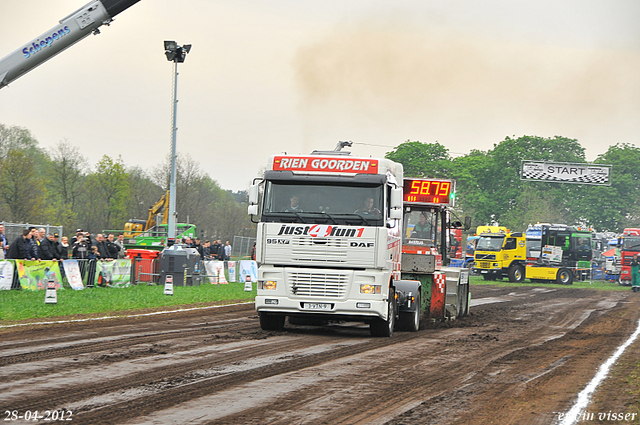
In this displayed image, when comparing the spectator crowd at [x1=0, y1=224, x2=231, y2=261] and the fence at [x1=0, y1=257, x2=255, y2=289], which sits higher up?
the spectator crowd at [x1=0, y1=224, x2=231, y2=261]

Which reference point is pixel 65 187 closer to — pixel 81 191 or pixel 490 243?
pixel 81 191

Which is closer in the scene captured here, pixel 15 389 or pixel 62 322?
pixel 15 389

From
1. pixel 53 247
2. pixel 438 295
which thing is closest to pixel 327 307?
pixel 438 295

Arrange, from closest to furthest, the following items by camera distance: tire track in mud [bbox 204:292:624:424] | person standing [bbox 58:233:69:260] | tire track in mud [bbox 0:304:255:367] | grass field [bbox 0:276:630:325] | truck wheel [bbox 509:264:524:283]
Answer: tire track in mud [bbox 204:292:624:424] → tire track in mud [bbox 0:304:255:367] → grass field [bbox 0:276:630:325] → person standing [bbox 58:233:69:260] → truck wheel [bbox 509:264:524:283]

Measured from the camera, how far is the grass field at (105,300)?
15828 millimetres

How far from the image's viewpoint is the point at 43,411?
21.1ft

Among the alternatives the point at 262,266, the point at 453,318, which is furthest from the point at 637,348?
the point at 262,266

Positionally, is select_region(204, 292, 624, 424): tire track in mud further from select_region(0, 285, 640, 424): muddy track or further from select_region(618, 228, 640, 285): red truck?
select_region(618, 228, 640, 285): red truck

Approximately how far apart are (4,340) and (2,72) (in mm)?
12087

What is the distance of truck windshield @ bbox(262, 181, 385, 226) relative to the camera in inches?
505

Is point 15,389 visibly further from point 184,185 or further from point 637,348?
point 184,185

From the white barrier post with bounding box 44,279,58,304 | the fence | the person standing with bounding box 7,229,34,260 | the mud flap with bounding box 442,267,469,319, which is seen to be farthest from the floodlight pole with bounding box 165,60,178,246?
the mud flap with bounding box 442,267,469,319

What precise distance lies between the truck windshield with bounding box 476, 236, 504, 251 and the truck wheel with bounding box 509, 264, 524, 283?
1574 mm

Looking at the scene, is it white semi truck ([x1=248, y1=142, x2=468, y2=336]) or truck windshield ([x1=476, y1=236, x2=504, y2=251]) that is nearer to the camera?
white semi truck ([x1=248, y1=142, x2=468, y2=336])
